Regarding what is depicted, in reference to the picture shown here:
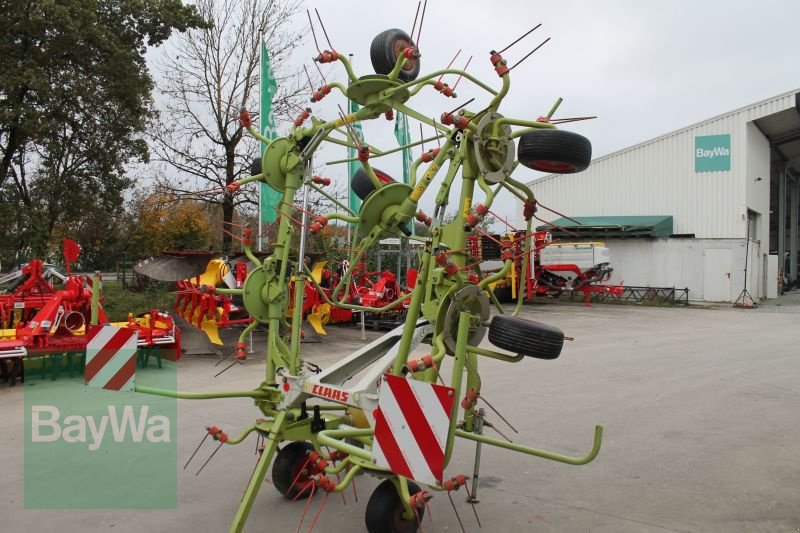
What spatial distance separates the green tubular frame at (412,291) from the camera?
3.62m

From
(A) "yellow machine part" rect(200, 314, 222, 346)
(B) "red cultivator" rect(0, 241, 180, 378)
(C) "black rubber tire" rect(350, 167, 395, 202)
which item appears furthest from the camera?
(A) "yellow machine part" rect(200, 314, 222, 346)

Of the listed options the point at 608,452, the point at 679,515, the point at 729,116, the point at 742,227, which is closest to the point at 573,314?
the point at 742,227

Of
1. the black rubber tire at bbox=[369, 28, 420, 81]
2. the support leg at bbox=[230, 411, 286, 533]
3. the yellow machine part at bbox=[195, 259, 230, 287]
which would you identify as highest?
the black rubber tire at bbox=[369, 28, 420, 81]

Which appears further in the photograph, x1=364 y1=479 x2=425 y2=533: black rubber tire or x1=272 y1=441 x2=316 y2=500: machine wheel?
x1=272 y1=441 x2=316 y2=500: machine wheel

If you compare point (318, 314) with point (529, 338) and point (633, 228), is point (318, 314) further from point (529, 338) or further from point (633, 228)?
point (633, 228)

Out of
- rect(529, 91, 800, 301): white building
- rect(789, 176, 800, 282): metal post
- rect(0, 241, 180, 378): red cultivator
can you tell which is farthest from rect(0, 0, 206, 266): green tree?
rect(789, 176, 800, 282): metal post

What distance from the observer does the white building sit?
2552 cm

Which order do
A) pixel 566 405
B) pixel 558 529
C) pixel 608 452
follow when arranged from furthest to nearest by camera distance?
pixel 566 405 < pixel 608 452 < pixel 558 529

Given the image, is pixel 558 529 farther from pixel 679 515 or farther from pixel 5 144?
pixel 5 144

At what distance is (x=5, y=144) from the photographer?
631 inches

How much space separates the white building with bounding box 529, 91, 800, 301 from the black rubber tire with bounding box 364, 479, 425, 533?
2219cm

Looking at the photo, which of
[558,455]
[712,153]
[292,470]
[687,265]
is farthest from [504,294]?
[558,455]

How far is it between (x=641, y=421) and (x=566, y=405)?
0.93 metres

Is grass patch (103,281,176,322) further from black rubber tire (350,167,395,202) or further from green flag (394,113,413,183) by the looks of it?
black rubber tire (350,167,395,202)
